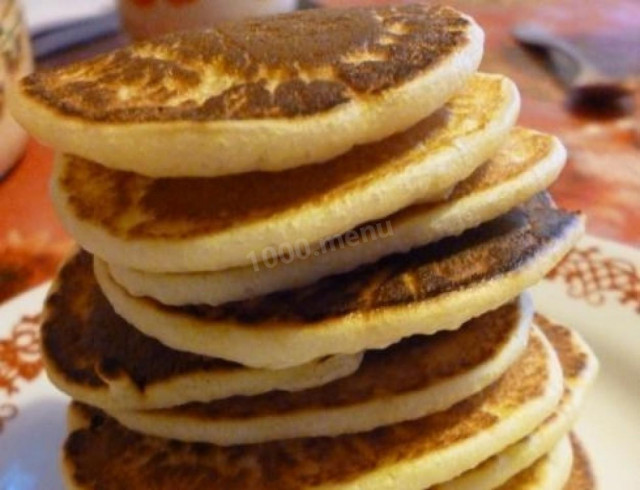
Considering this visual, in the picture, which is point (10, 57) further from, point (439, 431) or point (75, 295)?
point (439, 431)

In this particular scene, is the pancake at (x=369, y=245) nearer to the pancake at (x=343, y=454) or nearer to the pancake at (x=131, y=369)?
the pancake at (x=131, y=369)

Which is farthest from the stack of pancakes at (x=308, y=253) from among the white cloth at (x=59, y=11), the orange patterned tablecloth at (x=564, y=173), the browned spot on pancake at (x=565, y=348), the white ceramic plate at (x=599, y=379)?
the white cloth at (x=59, y=11)

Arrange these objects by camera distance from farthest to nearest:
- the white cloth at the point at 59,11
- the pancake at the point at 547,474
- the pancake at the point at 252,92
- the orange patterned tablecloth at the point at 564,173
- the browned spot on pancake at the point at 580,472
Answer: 1. the white cloth at the point at 59,11
2. the orange patterned tablecloth at the point at 564,173
3. the browned spot on pancake at the point at 580,472
4. the pancake at the point at 547,474
5. the pancake at the point at 252,92

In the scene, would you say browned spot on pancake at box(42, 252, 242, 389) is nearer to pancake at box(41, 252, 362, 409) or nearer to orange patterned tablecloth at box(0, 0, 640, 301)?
pancake at box(41, 252, 362, 409)

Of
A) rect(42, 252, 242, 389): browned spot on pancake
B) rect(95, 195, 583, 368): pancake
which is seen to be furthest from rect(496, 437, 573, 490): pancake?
rect(42, 252, 242, 389): browned spot on pancake

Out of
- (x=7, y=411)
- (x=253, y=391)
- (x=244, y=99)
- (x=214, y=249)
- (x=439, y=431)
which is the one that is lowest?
(x=7, y=411)

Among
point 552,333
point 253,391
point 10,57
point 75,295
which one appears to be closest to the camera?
point 253,391

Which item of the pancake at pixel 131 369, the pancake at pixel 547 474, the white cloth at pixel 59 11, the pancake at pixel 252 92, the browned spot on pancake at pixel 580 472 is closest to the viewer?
the pancake at pixel 252 92

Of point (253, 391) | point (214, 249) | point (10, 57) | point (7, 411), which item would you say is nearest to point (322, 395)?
point (253, 391)
